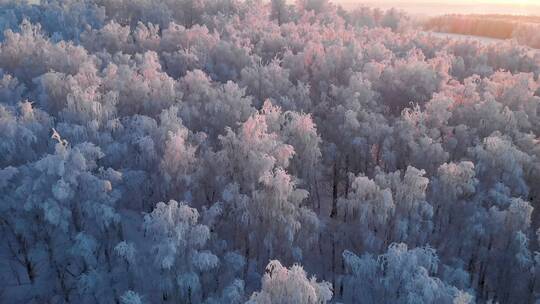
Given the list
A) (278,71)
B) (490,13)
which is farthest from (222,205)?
(490,13)

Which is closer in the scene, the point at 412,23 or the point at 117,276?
the point at 117,276

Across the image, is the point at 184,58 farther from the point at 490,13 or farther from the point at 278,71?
the point at 490,13

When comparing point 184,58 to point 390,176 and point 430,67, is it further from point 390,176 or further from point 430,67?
point 390,176

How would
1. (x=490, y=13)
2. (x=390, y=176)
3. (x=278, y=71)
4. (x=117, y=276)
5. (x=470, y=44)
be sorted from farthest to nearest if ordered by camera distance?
(x=490, y=13) < (x=470, y=44) < (x=278, y=71) < (x=390, y=176) < (x=117, y=276)

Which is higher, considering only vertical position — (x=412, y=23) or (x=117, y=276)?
(x=412, y=23)

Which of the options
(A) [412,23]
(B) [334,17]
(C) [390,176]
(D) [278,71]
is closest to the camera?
(C) [390,176]

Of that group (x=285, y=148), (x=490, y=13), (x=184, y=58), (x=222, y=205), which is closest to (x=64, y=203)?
(x=222, y=205)

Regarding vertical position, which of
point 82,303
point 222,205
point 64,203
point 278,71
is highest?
point 278,71
